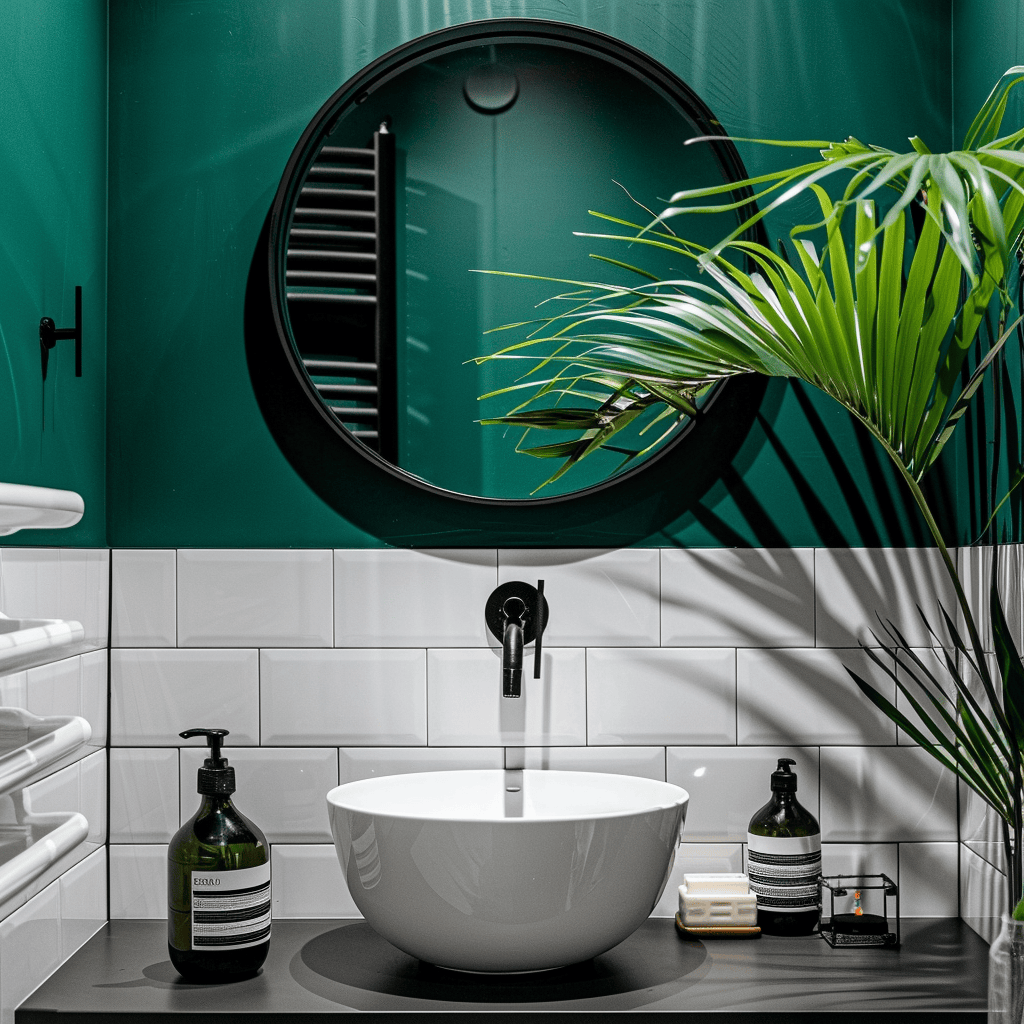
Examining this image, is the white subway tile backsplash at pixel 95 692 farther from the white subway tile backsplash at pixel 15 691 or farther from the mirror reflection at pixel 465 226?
the mirror reflection at pixel 465 226

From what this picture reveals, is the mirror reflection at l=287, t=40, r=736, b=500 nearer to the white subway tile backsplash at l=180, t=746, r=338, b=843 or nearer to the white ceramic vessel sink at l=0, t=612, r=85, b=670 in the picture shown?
the white subway tile backsplash at l=180, t=746, r=338, b=843

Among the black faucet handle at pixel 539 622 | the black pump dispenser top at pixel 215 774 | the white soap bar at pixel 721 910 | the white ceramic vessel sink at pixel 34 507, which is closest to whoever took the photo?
the white ceramic vessel sink at pixel 34 507

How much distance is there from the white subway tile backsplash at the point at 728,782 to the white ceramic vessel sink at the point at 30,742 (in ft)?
2.53

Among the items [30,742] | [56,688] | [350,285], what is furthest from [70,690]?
[350,285]

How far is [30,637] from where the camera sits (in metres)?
0.86

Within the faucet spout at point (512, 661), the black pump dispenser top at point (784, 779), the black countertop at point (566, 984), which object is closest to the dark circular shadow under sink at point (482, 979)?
the black countertop at point (566, 984)

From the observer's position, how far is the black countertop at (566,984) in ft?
3.57

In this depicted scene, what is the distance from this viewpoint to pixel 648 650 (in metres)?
1.45

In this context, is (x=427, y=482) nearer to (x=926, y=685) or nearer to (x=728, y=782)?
(x=728, y=782)

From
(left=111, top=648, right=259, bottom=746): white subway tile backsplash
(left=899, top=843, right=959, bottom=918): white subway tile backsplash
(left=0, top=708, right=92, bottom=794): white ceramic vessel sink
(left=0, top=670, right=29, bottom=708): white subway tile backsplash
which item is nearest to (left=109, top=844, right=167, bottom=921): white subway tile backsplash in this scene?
(left=111, top=648, right=259, bottom=746): white subway tile backsplash

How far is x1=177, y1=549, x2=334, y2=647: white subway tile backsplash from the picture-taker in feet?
4.72

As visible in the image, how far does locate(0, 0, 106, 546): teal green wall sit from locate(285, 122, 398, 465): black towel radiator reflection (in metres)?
0.27

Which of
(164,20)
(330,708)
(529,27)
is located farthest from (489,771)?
(164,20)

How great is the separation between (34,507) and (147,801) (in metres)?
0.70
